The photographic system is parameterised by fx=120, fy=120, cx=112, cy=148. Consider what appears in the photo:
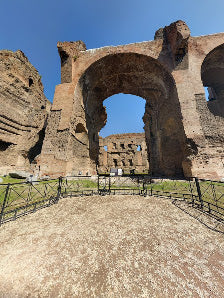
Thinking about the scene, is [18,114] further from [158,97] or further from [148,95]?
[158,97]

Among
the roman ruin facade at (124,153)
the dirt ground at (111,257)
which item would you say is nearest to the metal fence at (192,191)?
the dirt ground at (111,257)

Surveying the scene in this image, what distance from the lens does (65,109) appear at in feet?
29.2

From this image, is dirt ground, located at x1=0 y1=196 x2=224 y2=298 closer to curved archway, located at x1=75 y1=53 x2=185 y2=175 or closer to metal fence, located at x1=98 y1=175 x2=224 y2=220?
metal fence, located at x1=98 y1=175 x2=224 y2=220

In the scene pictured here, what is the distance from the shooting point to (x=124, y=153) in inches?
931

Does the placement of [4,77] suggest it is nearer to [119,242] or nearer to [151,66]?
[151,66]

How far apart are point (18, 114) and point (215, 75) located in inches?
749

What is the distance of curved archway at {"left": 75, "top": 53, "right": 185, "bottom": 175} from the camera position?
962 cm

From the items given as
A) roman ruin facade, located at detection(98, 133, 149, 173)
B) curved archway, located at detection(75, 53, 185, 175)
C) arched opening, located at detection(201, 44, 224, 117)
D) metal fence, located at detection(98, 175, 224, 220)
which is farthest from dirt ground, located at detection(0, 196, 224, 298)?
roman ruin facade, located at detection(98, 133, 149, 173)

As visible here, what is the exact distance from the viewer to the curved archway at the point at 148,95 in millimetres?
9618

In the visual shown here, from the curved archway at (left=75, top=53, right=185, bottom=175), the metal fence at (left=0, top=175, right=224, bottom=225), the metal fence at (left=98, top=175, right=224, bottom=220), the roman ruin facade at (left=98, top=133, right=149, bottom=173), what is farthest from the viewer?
the roman ruin facade at (left=98, top=133, right=149, bottom=173)

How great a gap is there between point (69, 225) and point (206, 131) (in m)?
8.92

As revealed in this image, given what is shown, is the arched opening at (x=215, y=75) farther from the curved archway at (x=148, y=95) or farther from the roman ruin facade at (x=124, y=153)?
the roman ruin facade at (x=124, y=153)

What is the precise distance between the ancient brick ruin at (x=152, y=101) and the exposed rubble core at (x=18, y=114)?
0.10 meters

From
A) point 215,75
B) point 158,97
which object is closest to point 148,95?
point 158,97
